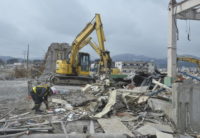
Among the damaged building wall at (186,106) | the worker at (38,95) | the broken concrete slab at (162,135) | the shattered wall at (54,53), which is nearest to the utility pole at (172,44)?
the damaged building wall at (186,106)

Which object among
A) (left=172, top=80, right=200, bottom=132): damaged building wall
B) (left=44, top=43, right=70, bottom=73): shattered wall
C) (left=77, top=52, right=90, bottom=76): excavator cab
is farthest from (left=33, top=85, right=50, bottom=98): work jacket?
(left=44, top=43, right=70, bottom=73): shattered wall

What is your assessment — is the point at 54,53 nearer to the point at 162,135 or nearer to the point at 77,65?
the point at 77,65

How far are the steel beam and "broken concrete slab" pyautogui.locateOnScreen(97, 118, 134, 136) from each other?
7.04 m

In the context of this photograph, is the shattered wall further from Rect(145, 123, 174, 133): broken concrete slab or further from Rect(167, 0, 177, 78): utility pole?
Rect(145, 123, 174, 133): broken concrete slab

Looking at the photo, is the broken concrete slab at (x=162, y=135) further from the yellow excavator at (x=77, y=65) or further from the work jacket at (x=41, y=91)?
the yellow excavator at (x=77, y=65)

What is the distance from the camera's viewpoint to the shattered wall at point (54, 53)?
3147 cm

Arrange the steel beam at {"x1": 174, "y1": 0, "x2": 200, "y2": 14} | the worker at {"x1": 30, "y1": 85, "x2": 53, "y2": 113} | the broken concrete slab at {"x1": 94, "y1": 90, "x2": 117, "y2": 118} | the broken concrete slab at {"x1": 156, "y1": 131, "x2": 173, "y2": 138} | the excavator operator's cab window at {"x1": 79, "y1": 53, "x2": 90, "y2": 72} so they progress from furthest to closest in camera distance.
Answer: the excavator operator's cab window at {"x1": 79, "y1": 53, "x2": 90, "y2": 72}, the steel beam at {"x1": 174, "y1": 0, "x2": 200, "y2": 14}, the worker at {"x1": 30, "y1": 85, "x2": 53, "y2": 113}, the broken concrete slab at {"x1": 94, "y1": 90, "x2": 117, "y2": 118}, the broken concrete slab at {"x1": 156, "y1": 131, "x2": 173, "y2": 138}

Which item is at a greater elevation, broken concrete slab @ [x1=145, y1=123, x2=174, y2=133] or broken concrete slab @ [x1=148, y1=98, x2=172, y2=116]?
broken concrete slab @ [x1=148, y1=98, x2=172, y2=116]

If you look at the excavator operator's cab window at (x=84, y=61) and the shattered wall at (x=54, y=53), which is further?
the shattered wall at (x=54, y=53)

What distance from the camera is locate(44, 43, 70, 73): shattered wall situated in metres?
31.5

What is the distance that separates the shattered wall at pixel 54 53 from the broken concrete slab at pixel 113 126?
2541cm

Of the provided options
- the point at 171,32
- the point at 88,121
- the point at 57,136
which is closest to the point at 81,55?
the point at 171,32

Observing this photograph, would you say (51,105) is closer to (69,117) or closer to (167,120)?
(69,117)

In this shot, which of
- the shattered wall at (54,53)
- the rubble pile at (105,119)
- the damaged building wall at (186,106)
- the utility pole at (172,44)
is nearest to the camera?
the rubble pile at (105,119)
